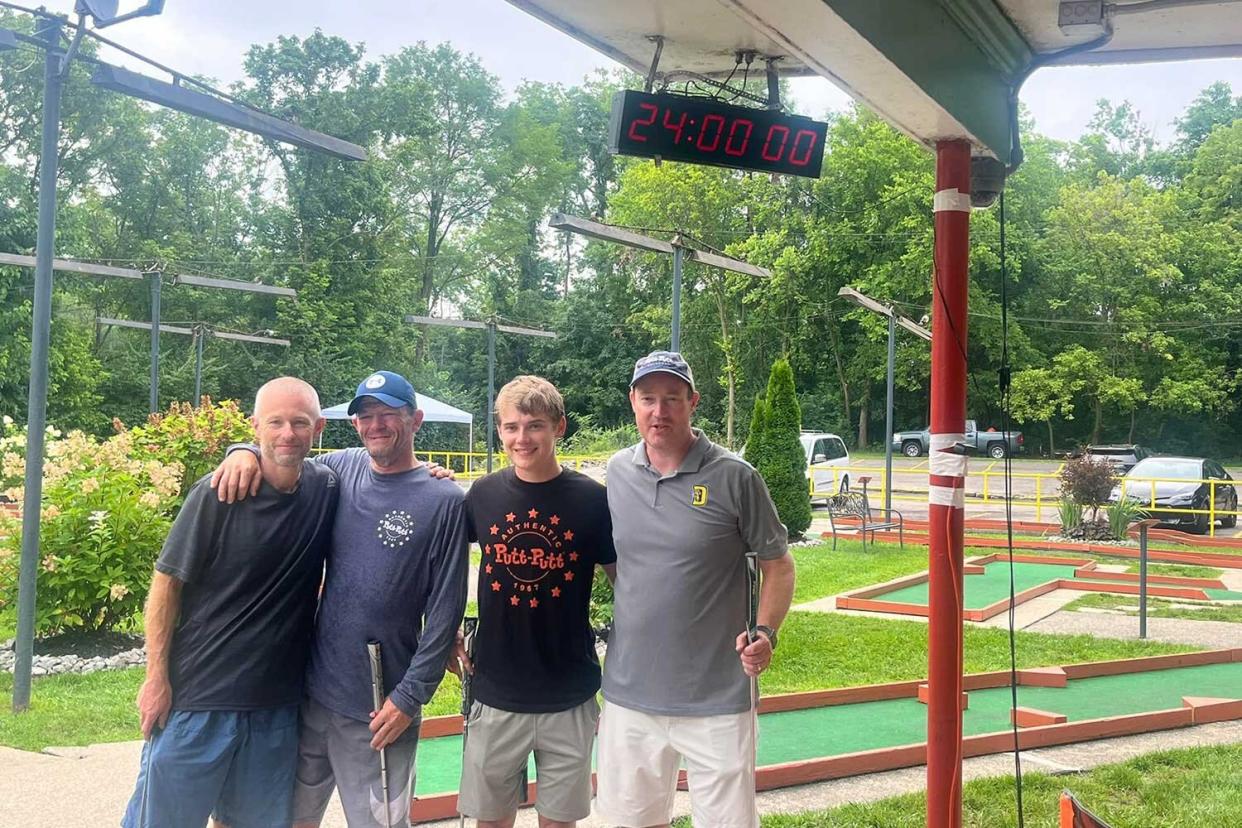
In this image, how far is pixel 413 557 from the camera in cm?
269

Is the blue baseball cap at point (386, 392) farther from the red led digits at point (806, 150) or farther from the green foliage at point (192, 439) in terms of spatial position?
the green foliage at point (192, 439)

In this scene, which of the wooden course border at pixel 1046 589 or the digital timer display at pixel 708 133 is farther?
the wooden course border at pixel 1046 589

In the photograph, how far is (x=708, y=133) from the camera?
139 inches

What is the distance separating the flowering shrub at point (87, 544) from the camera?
6.68 metres

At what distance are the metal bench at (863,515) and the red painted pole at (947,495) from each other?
10.2 m

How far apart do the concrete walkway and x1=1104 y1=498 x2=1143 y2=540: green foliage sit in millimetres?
9646

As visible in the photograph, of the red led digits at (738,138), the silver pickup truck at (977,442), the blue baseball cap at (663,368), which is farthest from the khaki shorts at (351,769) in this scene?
the silver pickup truck at (977,442)

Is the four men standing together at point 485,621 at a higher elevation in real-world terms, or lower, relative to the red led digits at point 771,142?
lower

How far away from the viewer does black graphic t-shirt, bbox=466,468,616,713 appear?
9.02 feet

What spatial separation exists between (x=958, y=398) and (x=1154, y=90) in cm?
4574

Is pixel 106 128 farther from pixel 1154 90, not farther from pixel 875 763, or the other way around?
pixel 1154 90

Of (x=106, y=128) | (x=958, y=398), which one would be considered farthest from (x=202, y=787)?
(x=106, y=128)

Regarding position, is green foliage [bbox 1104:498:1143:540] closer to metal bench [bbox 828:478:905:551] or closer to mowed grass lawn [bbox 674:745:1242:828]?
metal bench [bbox 828:478:905:551]

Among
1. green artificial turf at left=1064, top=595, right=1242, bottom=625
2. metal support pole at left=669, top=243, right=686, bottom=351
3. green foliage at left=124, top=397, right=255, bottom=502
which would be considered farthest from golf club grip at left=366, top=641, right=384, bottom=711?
green artificial turf at left=1064, top=595, right=1242, bottom=625
